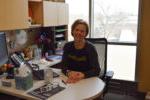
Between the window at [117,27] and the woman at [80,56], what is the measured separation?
155 cm

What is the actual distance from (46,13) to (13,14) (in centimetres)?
76

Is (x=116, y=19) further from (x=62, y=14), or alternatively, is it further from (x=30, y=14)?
(x=30, y=14)

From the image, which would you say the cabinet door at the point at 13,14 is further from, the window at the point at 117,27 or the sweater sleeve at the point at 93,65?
the window at the point at 117,27

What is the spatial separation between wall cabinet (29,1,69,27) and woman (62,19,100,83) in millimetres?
900

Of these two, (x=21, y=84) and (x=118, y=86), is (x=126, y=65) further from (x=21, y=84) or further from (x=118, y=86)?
(x=21, y=84)

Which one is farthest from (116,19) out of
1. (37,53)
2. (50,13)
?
(37,53)

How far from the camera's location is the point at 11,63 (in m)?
2.57

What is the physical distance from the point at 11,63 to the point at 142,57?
2.12 metres

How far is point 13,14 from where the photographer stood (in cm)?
238

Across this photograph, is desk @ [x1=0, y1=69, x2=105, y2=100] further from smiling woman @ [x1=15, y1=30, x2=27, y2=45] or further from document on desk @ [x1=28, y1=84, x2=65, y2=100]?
smiling woman @ [x1=15, y1=30, x2=27, y2=45]

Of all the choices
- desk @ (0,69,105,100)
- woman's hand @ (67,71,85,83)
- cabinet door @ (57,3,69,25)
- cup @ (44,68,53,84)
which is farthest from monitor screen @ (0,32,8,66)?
cabinet door @ (57,3,69,25)

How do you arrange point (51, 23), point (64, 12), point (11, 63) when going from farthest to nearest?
point (64, 12) → point (51, 23) → point (11, 63)

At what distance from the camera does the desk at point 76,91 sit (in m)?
1.69

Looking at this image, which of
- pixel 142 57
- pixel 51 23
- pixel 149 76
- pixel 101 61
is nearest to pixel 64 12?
pixel 51 23
